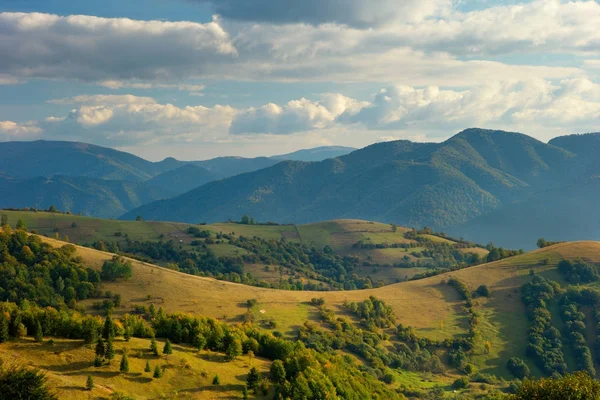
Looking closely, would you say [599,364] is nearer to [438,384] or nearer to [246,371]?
[438,384]

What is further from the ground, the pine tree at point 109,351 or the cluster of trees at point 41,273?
the cluster of trees at point 41,273

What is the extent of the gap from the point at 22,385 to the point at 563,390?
190ft

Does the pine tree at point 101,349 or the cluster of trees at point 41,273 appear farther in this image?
the cluster of trees at point 41,273

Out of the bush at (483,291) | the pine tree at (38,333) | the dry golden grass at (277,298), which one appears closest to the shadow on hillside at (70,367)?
the pine tree at (38,333)

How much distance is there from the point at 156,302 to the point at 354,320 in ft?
192

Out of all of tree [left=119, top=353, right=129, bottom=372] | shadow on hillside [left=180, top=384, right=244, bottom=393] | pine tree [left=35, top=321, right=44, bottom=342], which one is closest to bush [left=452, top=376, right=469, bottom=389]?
shadow on hillside [left=180, top=384, right=244, bottom=393]

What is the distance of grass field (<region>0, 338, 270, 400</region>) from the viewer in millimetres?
61575

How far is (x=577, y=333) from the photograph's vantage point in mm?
170000

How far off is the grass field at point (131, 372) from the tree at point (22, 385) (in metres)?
5.15

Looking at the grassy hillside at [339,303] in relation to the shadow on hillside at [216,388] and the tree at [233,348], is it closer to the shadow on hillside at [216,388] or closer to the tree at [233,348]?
the tree at [233,348]

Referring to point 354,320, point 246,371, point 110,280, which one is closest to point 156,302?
point 110,280

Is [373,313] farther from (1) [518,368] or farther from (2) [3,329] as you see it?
(2) [3,329]

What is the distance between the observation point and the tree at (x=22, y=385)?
162 feet

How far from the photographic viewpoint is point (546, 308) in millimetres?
183625
